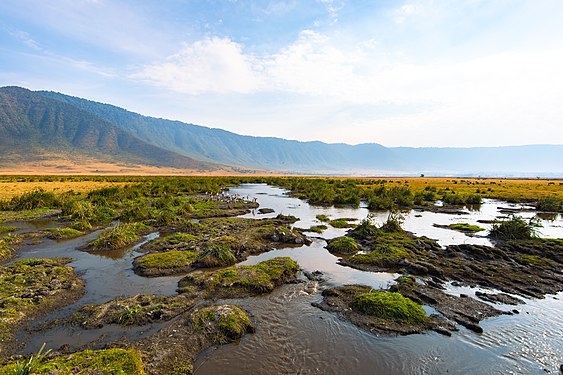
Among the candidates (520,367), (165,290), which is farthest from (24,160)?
(520,367)

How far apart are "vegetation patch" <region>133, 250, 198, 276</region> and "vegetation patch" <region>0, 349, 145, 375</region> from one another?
5.85 metres

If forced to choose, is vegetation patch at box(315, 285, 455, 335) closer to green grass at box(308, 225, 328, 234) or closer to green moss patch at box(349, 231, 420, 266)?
green moss patch at box(349, 231, 420, 266)

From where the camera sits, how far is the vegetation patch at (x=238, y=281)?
10.4 metres

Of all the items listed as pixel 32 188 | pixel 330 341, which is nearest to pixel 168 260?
pixel 330 341

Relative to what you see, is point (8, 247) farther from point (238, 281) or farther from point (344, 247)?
point (344, 247)

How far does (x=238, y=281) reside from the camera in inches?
432

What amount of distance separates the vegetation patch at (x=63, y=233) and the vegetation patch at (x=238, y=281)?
34.6 ft

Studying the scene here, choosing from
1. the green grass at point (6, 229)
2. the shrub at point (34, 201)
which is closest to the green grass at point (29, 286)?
the green grass at point (6, 229)

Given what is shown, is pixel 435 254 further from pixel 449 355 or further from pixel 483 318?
pixel 449 355

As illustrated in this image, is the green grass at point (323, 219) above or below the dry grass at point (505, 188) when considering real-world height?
below

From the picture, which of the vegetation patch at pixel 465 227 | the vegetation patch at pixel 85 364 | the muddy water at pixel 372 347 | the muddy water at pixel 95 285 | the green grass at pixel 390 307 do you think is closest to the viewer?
the vegetation patch at pixel 85 364

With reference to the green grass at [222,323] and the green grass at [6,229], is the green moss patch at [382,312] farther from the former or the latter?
the green grass at [6,229]

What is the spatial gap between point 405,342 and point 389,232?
12.1 m

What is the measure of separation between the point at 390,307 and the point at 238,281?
17.8ft
